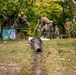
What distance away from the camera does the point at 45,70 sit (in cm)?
1161

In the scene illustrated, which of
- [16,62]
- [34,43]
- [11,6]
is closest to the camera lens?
[16,62]

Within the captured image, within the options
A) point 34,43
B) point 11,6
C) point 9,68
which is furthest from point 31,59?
point 11,6

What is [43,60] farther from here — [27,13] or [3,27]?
[3,27]

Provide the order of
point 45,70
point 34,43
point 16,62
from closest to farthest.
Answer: point 45,70
point 16,62
point 34,43

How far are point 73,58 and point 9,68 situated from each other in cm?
307

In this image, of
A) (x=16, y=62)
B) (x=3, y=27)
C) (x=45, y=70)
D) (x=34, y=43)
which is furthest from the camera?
(x=3, y=27)

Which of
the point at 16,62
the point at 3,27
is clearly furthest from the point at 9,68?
the point at 3,27

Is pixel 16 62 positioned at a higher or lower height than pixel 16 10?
lower

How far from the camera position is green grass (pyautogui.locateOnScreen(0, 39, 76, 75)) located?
1163 centimetres

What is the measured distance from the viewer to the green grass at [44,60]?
11.6 meters

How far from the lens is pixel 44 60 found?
1312 cm

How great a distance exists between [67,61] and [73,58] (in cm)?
67

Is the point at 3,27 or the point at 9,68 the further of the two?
the point at 3,27

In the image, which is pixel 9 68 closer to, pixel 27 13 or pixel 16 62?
pixel 16 62
